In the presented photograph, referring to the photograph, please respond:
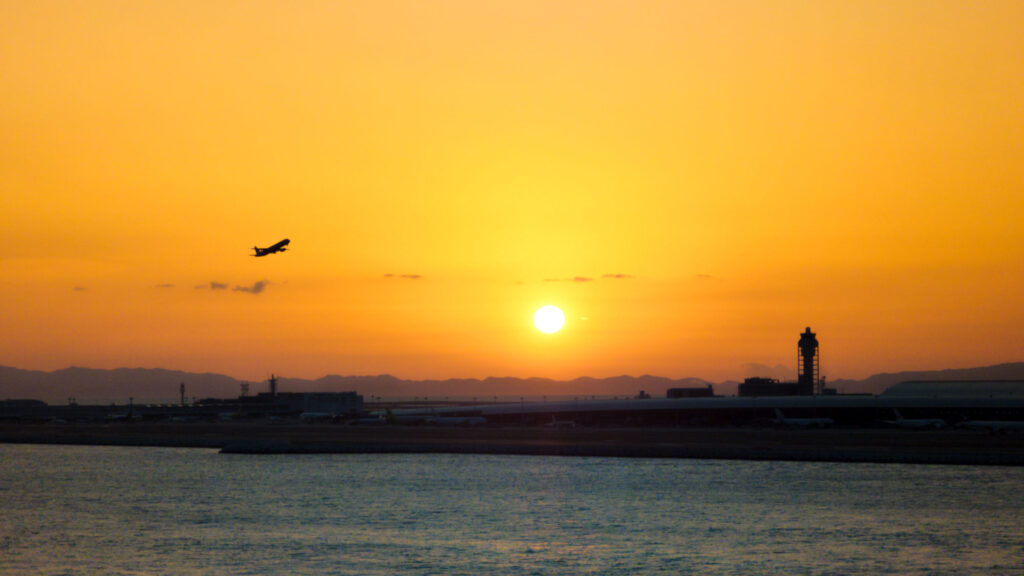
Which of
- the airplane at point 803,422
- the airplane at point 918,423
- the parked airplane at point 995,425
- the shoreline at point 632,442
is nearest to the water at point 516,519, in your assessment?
the shoreline at point 632,442

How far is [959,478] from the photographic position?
269ft

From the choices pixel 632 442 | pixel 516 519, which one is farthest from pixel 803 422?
pixel 516 519

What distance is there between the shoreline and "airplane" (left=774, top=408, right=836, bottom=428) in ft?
21.6

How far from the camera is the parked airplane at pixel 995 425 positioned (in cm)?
12881

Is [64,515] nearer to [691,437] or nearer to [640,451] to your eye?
[640,451]

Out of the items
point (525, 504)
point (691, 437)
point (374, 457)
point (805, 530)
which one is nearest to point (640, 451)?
point (691, 437)

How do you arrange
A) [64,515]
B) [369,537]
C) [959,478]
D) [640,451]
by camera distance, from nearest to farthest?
[369,537] → [64,515] → [959,478] → [640,451]

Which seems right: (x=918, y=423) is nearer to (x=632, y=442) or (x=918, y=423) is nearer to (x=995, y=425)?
(x=995, y=425)

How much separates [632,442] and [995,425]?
5313cm

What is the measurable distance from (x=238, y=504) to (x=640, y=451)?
160ft

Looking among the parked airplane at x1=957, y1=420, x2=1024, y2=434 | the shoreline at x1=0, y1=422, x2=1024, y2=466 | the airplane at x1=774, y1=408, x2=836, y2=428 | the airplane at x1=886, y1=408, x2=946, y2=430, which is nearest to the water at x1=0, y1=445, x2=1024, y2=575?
the shoreline at x1=0, y1=422, x2=1024, y2=466

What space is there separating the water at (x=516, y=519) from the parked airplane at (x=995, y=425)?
44.5 metres

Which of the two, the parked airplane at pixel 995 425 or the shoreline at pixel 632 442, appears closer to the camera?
the shoreline at pixel 632 442

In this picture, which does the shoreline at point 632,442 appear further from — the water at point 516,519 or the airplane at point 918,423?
the airplane at point 918,423
